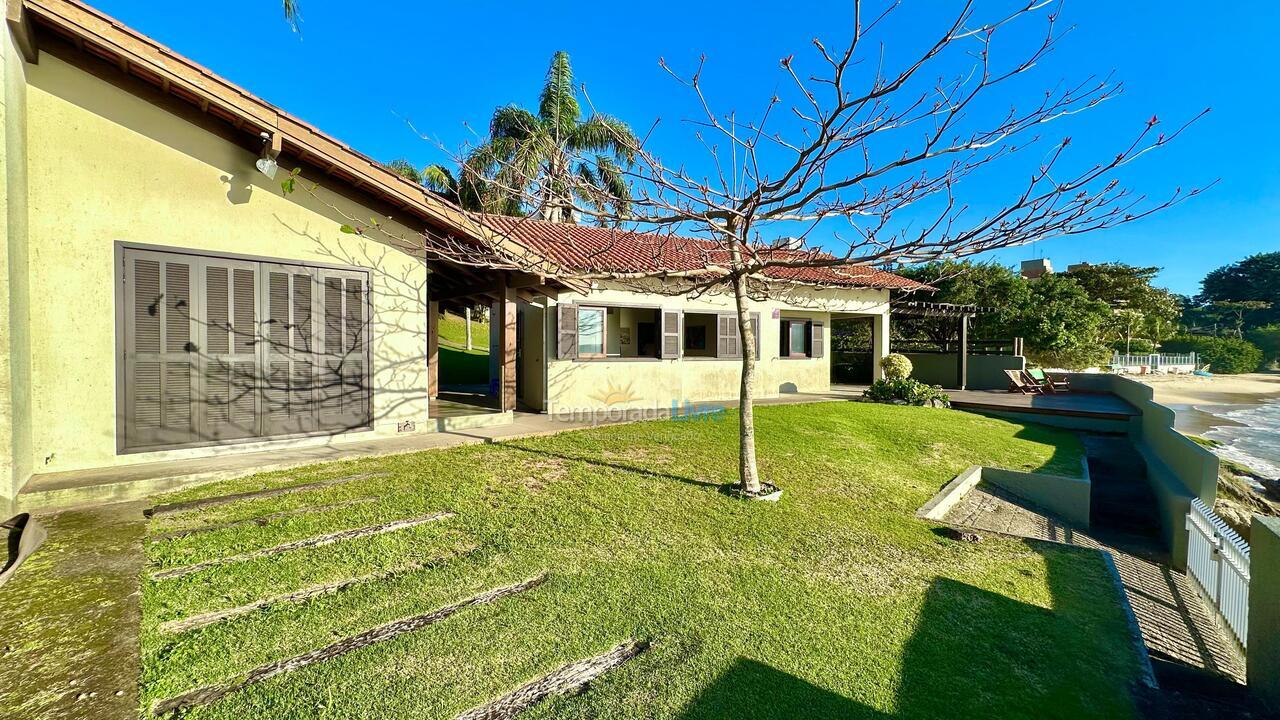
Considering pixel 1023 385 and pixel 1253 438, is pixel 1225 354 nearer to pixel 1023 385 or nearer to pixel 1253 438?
pixel 1253 438

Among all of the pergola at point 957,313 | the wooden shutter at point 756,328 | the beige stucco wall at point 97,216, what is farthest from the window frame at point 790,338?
the beige stucco wall at point 97,216

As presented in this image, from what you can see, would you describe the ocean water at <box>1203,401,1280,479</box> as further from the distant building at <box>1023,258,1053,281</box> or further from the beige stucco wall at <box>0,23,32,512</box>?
the beige stucco wall at <box>0,23,32,512</box>

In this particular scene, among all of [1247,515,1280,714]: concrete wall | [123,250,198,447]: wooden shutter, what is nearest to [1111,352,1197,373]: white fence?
[1247,515,1280,714]: concrete wall

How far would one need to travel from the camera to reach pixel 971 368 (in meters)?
20.3

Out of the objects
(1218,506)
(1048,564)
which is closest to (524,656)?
(1048,564)

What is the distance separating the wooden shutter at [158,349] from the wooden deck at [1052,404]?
54.6ft

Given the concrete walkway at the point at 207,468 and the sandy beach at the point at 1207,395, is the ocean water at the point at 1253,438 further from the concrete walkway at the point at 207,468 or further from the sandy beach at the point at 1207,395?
the concrete walkway at the point at 207,468

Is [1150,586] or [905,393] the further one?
[905,393]

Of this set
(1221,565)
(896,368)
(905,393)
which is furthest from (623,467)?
(896,368)

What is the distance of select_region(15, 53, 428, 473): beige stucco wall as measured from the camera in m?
5.29

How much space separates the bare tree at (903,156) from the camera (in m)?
3.69

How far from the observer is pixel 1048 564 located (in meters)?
5.25

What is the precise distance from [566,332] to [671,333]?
2701 mm

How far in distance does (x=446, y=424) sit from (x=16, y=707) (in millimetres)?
5970
